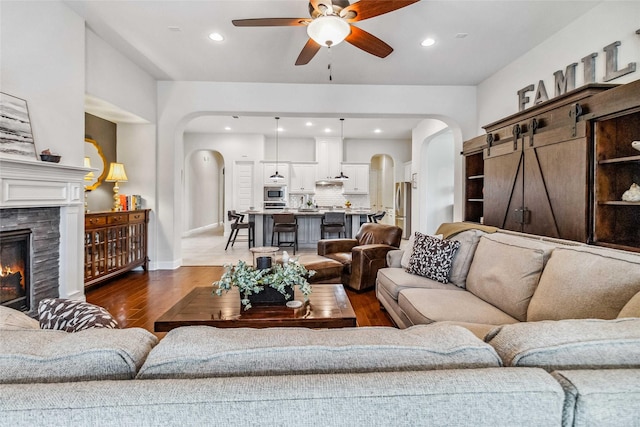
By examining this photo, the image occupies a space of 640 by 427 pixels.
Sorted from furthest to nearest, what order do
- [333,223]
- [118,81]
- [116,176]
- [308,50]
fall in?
[333,223] → [116,176] → [118,81] → [308,50]

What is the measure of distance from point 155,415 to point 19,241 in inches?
128

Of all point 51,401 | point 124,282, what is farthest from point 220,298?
point 124,282

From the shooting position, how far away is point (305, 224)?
25.1 feet

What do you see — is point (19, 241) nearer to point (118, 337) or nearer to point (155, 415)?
point (118, 337)

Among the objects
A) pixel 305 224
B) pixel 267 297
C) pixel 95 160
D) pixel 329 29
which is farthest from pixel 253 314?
pixel 305 224

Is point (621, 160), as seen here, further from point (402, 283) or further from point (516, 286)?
point (402, 283)

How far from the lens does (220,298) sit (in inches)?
96.0

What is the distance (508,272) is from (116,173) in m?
4.96

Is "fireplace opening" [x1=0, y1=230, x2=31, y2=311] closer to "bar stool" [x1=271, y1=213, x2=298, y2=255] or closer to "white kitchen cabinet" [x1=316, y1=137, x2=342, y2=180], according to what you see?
"bar stool" [x1=271, y1=213, x2=298, y2=255]

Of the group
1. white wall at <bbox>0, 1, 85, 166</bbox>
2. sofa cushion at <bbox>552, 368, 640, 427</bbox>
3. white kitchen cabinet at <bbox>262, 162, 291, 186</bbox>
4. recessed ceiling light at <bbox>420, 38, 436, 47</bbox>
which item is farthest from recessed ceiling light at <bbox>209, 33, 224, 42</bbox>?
white kitchen cabinet at <bbox>262, 162, 291, 186</bbox>

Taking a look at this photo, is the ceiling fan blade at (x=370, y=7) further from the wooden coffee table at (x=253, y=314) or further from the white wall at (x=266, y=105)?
the white wall at (x=266, y=105)

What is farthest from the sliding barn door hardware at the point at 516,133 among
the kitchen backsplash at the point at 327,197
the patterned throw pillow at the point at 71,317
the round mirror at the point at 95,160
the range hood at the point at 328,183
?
the kitchen backsplash at the point at 327,197

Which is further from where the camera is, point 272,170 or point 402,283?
point 272,170

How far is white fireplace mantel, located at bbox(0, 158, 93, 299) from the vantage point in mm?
2631
